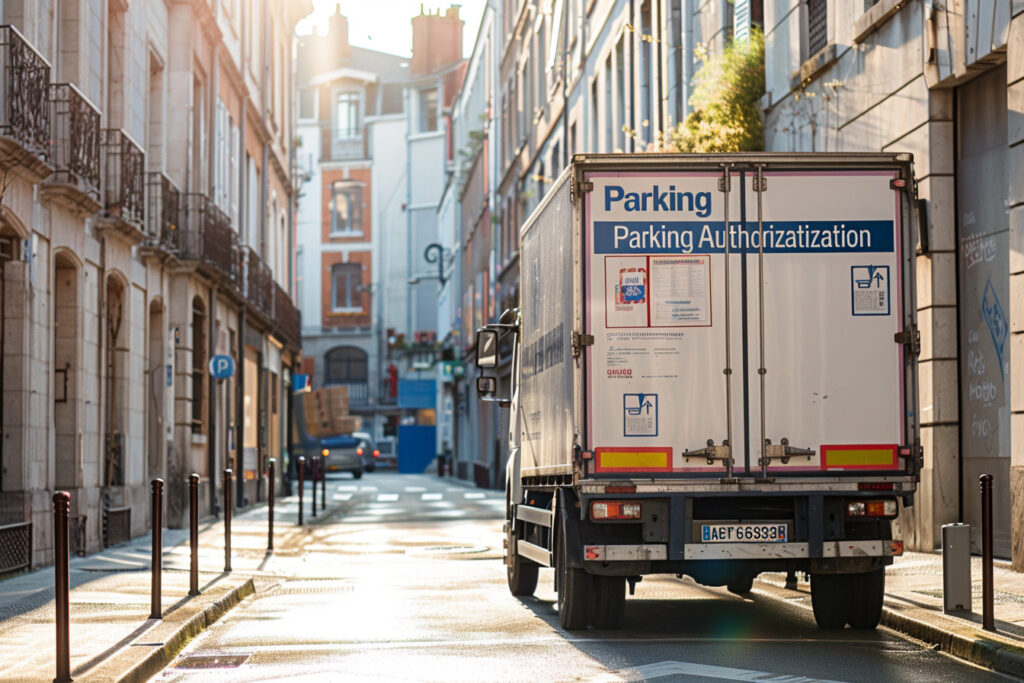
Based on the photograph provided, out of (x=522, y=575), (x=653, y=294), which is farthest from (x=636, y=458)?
A: (x=522, y=575)

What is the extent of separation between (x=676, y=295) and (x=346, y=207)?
70.2 metres

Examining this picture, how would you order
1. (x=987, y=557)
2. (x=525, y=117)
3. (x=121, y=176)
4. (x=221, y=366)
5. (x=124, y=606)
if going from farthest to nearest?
1. (x=525, y=117)
2. (x=221, y=366)
3. (x=121, y=176)
4. (x=124, y=606)
5. (x=987, y=557)

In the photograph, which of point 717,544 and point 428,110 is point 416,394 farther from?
point 717,544

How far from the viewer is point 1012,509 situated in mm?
13617

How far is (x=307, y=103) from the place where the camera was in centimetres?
8050

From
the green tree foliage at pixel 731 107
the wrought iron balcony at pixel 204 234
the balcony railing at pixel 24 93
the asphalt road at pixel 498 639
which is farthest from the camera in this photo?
the wrought iron balcony at pixel 204 234

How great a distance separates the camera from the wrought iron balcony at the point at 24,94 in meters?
14.6

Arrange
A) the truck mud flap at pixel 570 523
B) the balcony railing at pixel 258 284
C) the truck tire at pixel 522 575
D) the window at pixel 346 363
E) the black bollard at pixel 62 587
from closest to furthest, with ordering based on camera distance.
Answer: the black bollard at pixel 62 587, the truck mud flap at pixel 570 523, the truck tire at pixel 522 575, the balcony railing at pixel 258 284, the window at pixel 346 363

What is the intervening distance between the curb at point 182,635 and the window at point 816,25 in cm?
958

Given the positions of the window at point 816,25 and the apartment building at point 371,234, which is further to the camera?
the apartment building at point 371,234

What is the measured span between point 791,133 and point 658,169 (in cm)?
1034

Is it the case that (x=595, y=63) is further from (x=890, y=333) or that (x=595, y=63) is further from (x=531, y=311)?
(x=890, y=333)

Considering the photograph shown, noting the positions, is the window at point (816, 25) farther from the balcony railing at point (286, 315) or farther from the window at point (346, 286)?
the window at point (346, 286)

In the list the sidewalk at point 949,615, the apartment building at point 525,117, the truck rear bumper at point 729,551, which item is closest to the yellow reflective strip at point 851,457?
the truck rear bumper at point 729,551
